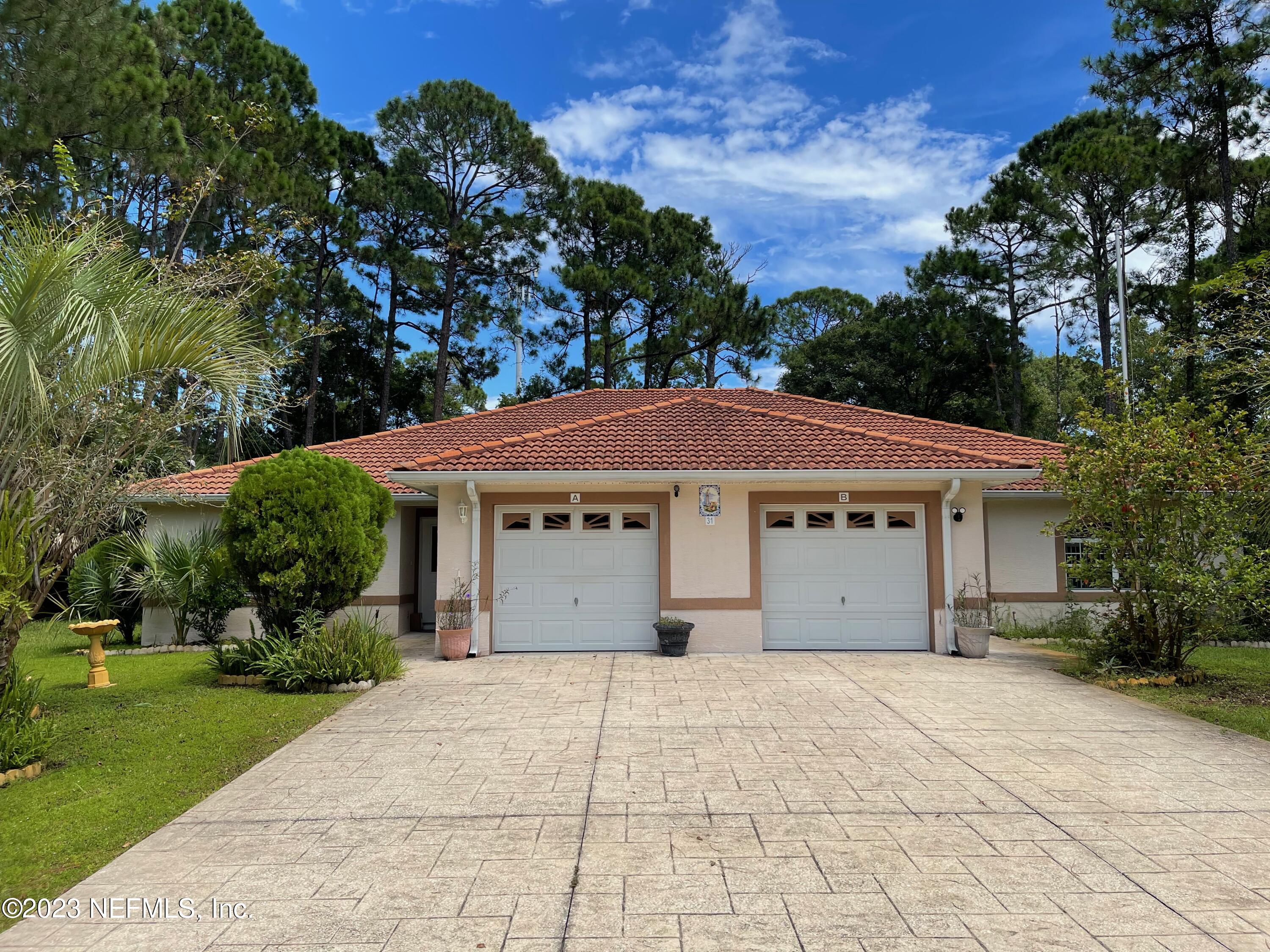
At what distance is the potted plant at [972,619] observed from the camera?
11.2 meters

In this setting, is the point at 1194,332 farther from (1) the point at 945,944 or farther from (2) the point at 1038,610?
(1) the point at 945,944

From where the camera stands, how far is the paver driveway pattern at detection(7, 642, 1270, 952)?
3.41 metres

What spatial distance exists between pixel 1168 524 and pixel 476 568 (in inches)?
374

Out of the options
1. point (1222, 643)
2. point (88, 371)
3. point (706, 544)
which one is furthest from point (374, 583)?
point (1222, 643)

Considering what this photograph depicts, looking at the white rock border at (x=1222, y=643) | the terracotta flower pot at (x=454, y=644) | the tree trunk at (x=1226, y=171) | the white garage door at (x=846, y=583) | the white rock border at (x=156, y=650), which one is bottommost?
the white rock border at (x=1222, y=643)

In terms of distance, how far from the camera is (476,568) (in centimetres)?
1152

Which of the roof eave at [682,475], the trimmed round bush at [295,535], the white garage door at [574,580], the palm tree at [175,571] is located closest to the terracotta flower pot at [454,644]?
the white garage door at [574,580]

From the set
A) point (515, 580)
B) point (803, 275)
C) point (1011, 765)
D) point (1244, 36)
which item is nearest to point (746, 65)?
point (515, 580)

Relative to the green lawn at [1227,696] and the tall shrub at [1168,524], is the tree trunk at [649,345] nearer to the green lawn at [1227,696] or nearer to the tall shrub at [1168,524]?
the tall shrub at [1168,524]

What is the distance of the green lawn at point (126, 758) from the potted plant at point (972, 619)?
8.82 metres

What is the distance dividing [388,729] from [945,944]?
17.8 ft

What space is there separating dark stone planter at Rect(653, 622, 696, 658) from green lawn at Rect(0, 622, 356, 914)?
4502 millimetres

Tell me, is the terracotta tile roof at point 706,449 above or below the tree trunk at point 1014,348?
below

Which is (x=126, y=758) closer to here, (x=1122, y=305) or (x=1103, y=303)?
(x=1122, y=305)
